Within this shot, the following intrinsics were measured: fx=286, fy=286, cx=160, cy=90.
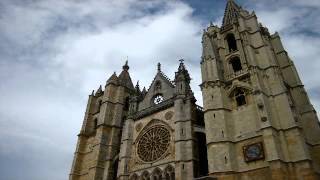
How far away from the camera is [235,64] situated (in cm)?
2488

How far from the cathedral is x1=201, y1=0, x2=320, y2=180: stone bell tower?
66 millimetres

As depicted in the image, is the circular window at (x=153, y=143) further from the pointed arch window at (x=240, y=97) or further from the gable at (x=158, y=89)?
the pointed arch window at (x=240, y=97)

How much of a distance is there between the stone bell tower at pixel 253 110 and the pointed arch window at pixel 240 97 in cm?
4

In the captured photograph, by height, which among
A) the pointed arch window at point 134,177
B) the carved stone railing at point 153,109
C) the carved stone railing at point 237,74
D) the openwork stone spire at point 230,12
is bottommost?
the pointed arch window at point 134,177

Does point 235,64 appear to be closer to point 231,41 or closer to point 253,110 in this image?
point 231,41

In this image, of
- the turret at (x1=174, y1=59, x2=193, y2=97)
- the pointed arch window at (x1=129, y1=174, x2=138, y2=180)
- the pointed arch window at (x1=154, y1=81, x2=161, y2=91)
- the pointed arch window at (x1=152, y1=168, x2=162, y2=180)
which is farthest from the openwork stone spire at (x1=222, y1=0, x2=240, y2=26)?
the pointed arch window at (x1=129, y1=174, x2=138, y2=180)

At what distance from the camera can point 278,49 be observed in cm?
2619

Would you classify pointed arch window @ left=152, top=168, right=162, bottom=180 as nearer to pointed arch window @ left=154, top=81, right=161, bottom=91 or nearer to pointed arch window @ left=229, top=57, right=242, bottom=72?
pointed arch window @ left=154, top=81, right=161, bottom=91

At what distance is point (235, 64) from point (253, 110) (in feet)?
20.1

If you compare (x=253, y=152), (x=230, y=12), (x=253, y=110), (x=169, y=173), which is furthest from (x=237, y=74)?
(x=230, y=12)

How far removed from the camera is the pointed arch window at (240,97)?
70.2 feet

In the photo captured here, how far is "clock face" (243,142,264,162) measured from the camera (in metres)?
18.0

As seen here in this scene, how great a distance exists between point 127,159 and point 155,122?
13.5ft

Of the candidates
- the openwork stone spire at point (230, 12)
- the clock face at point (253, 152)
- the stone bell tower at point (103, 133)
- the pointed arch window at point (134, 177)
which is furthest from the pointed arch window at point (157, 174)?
the openwork stone spire at point (230, 12)
